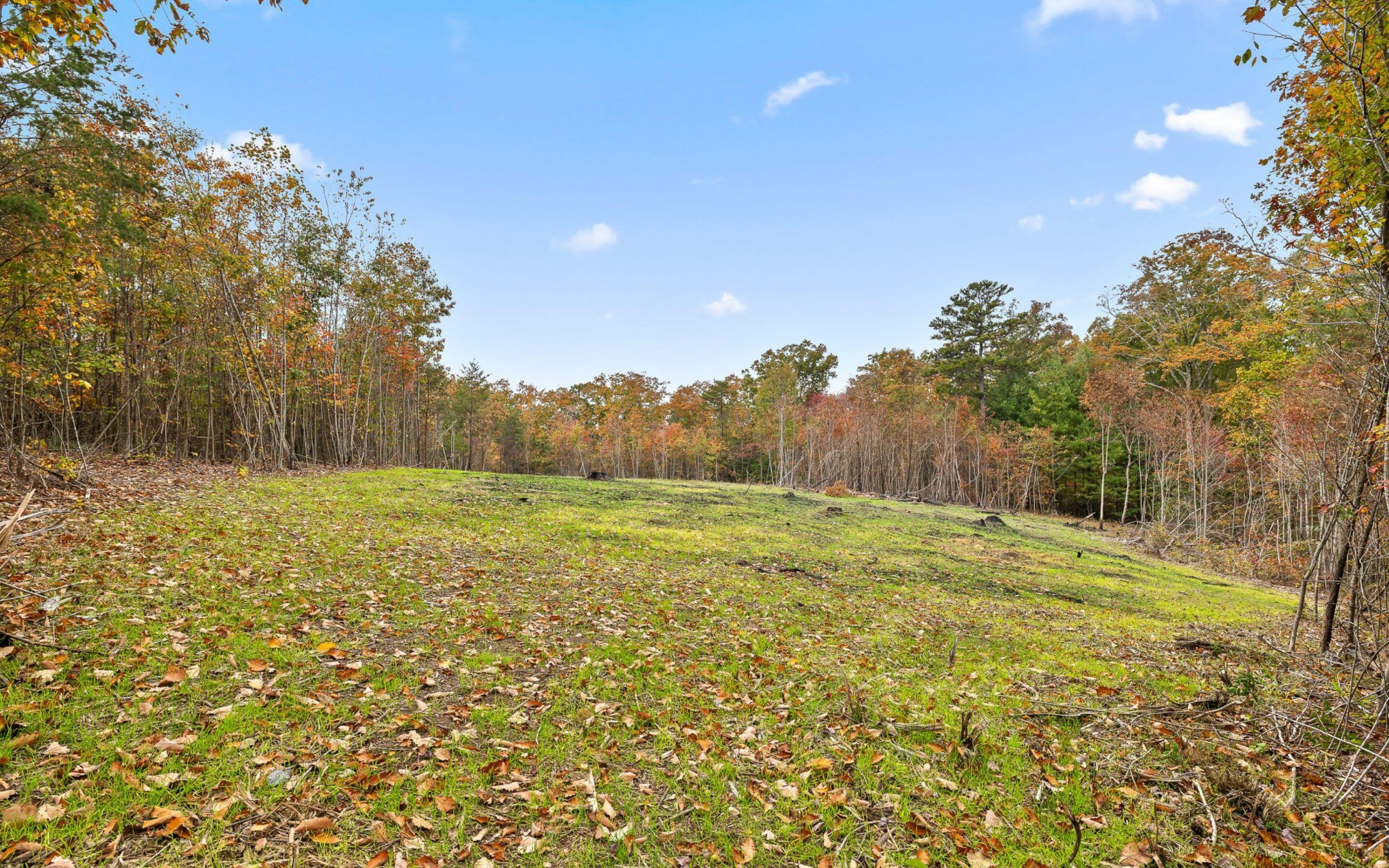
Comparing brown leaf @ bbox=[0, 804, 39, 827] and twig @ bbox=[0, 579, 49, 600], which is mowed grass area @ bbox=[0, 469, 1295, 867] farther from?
twig @ bbox=[0, 579, 49, 600]

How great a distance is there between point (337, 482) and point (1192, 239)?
20.5 meters

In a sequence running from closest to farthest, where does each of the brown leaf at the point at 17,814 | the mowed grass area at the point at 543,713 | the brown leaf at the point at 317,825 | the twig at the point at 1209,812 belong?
the brown leaf at the point at 17,814 → the brown leaf at the point at 317,825 → the mowed grass area at the point at 543,713 → the twig at the point at 1209,812

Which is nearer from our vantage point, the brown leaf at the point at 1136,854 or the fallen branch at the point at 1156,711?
the brown leaf at the point at 1136,854

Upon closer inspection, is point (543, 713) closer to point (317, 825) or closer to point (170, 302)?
point (317, 825)

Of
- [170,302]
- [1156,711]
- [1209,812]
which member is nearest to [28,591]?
[1209,812]

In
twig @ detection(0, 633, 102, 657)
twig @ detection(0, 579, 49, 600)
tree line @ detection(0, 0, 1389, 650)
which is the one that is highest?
tree line @ detection(0, 0, 1389, 650)

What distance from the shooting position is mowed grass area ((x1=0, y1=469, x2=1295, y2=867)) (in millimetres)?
2500

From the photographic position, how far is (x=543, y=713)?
12.0 ft

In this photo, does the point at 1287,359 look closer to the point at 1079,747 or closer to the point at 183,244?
the point at 1079,747

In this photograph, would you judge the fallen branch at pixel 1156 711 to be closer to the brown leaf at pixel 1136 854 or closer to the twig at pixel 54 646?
the brown leaf at pixel 1136 854

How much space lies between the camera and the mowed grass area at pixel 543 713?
2500 millimetres

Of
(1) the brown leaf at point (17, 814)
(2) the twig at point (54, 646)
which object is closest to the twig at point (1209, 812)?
(1) the brown leaf at point (17, 814)

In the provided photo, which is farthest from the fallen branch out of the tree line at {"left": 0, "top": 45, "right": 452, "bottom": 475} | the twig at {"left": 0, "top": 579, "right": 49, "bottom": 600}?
the tree line at {"left": 0, "top": 45, "right": 452, "bottom": 475}

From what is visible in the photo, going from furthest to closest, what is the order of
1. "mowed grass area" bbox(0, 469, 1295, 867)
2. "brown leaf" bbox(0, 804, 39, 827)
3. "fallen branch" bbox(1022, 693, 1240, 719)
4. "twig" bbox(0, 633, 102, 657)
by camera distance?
"fallen branch" bbox(1022, 693, 1240, 719)
"twig" bbox(0, 633, 102, 657)
"mowed grass area" bbox(0, 469, 1295, 867)
"brown leaf" bbox(0, 804, 39, 827)
